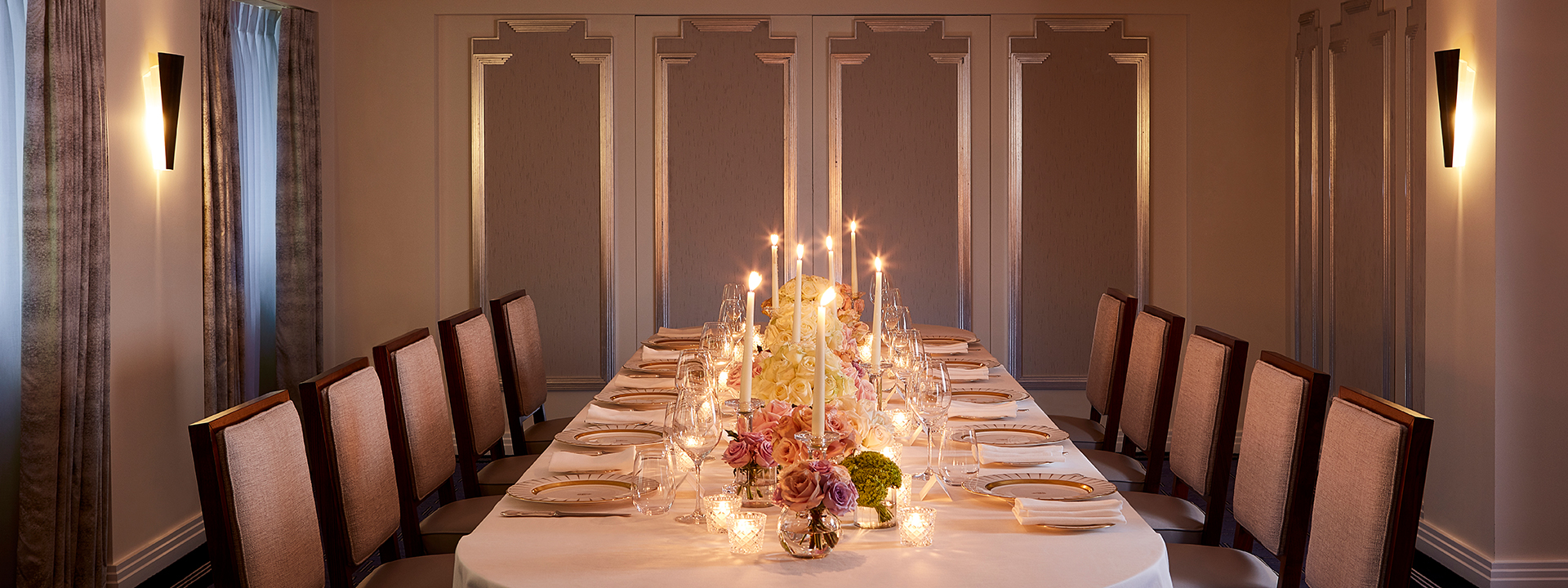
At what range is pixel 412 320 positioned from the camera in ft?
17.3

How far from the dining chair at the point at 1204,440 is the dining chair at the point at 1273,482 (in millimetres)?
132

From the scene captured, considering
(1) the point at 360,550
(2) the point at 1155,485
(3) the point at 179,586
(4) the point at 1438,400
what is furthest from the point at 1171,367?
(3) the point at 179,586

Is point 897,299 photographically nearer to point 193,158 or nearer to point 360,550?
point 360,550

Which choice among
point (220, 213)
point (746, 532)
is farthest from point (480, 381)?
point (746, 532)

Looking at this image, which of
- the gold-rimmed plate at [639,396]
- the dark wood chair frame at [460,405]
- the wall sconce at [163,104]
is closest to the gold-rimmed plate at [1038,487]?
the gold-rimmed plate at [639,396]

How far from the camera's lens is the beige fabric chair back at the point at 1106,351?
3.77 meters

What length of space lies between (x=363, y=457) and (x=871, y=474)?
1196mm

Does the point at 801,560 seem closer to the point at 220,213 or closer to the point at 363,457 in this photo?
the point at 363,457

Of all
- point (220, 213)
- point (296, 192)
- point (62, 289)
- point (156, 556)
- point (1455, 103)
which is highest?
point (1455, 103)

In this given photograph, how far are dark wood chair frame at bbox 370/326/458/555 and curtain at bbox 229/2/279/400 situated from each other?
90.5 inches

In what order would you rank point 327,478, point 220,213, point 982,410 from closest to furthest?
1. point 327,478
2. point 982,410
3. point 220,213

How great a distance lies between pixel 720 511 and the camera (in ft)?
5.91

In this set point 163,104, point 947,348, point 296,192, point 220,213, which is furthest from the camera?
point 296,192

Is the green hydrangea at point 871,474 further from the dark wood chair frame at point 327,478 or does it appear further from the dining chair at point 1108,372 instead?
the dining chair at point 1108,372
